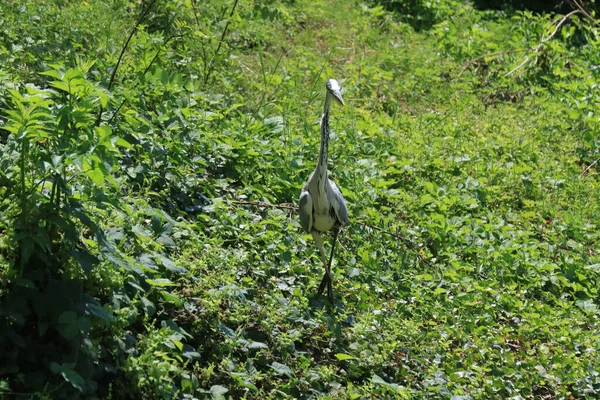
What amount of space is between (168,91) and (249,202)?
1205 mm

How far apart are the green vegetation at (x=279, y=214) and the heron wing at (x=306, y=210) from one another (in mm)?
284

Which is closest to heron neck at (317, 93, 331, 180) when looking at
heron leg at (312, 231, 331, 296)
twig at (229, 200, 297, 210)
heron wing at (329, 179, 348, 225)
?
heron wing at (329, 179, 348, 225)

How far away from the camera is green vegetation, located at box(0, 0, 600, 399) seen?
140 inches

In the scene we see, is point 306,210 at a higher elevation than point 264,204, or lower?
higher

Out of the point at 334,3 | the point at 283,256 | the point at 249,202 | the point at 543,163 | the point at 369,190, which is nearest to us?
the point at 283,256

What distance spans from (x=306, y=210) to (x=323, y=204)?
0.14 m

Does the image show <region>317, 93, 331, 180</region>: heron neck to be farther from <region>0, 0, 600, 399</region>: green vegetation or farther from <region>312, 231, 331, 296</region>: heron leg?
<region>0, 0, 600, 399</region>: green vegetation

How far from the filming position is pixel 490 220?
6.76 meters

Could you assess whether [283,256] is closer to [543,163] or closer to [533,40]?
[543,163]

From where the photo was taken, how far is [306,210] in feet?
16.9

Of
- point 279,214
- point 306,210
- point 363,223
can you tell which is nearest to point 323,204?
point 306,210

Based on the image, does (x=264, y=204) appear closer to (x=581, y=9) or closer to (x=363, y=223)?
(x=363, y=223)

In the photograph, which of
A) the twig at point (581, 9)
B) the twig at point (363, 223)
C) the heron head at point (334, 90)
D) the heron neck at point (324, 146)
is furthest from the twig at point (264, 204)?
the twig at point (581, 9)

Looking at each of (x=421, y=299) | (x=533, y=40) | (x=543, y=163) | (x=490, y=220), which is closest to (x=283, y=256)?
(x=421, y=299)
